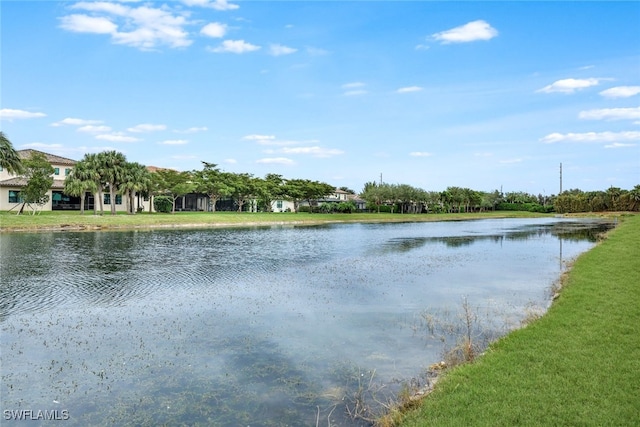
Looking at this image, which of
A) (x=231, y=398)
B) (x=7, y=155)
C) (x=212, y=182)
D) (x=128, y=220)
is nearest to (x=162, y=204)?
(x=212, y=182)

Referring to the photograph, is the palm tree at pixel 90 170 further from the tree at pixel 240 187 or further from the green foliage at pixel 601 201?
the green foliage at pixel 601 201

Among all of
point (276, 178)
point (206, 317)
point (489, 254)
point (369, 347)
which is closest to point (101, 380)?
point (206, 317)

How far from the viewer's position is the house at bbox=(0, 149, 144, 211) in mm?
59094

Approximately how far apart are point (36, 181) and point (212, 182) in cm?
2979

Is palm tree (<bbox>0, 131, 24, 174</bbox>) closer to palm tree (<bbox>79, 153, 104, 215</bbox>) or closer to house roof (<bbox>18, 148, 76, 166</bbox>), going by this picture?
palm tree (<bbox>79, 153, 104, 215</bbox>)

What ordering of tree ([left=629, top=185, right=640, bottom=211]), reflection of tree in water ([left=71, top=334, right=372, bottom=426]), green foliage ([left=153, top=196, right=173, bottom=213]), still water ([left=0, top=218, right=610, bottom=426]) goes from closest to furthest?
1. reflection of tree in water ([left=71, top=334, right=372, bottom=426])
2. still water ([left=0, top=218, right=610, bottom=426])
3. green foliage ([left=153, top=196, right=173, bottom=213])
4. tree ([left=629, top=185, right=640, bottom=211])

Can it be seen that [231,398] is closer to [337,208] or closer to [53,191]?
[53,191]

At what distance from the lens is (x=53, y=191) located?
63.8 metres

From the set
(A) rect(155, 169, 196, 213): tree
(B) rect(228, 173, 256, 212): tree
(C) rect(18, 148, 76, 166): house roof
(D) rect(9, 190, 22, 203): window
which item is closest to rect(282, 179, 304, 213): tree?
(B) rect(228, 173, 256, 212): tree

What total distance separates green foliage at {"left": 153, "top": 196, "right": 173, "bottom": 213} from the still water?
44742 mm

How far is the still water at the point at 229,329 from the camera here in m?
8.49

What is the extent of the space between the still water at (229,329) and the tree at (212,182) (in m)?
47.2

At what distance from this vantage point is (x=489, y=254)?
31.6 metres

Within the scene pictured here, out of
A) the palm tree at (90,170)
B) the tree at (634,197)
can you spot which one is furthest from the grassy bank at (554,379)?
the tree at (634,197)
